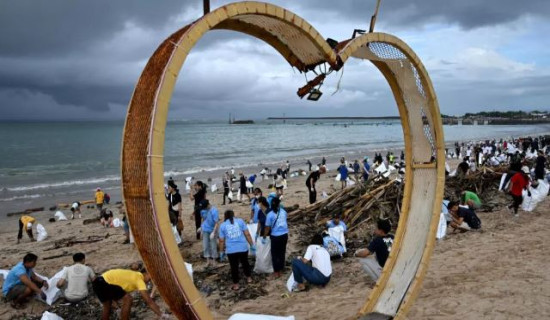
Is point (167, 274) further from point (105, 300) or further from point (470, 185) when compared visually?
point (470, 185)

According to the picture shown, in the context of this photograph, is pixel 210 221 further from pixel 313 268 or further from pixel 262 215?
pixel 313 268

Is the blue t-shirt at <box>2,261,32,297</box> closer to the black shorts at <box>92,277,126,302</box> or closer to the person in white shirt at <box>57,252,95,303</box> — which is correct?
the person in white shirt at <box>57,252,95,303</box>

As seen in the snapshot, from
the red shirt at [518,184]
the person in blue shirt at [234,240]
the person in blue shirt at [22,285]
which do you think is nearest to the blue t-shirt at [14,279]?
the person in blue shirt at [22,285]

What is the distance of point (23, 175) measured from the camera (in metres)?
36.5

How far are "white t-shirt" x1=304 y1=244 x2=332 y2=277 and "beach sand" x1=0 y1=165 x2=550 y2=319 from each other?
34 cm

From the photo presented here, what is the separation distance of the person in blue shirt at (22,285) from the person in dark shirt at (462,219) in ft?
29.1

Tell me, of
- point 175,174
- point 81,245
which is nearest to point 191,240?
point 81,245

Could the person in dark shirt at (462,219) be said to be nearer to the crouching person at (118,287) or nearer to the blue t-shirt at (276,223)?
the blue t-shirt at (276,223)

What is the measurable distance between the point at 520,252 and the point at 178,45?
8.13 metres

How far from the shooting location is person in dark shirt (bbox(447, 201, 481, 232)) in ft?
33.1

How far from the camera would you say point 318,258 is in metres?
7.32

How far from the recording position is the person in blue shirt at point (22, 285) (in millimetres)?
6922

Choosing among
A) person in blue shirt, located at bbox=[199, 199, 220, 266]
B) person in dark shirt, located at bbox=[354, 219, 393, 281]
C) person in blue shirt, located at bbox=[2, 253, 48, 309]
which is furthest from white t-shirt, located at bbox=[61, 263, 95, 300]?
person in dark shirt, located at bbox=[354, 219, 393, 281]

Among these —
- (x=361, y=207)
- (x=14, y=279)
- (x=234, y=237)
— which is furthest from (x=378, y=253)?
(x=14, y=279)
